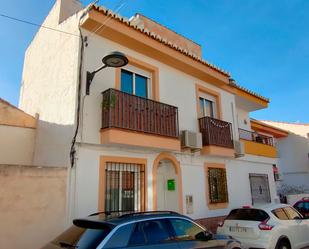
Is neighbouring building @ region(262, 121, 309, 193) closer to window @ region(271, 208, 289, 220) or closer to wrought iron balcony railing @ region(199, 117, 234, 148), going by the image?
wrought iron balcony railing @ region(199, 117, 234, 148)

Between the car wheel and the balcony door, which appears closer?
the car wheel

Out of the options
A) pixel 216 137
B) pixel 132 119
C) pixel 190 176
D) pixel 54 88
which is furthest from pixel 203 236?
pixel 54 88

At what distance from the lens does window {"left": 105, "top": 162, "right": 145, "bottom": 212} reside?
26.7 feet

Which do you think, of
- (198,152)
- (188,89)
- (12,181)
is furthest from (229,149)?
(12,181)

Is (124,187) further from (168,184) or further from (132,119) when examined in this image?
(168,184)

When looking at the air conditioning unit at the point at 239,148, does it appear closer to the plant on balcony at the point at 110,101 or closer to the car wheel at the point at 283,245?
the car wheel at the point at 283,245

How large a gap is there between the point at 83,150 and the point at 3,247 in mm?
2828

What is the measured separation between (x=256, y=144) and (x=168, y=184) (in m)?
6.47

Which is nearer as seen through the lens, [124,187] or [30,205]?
[30,205]

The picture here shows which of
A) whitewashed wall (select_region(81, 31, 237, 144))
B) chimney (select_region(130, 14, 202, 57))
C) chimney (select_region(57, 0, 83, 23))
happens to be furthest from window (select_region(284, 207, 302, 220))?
chimney (select_region(57, 0, 83, 23))

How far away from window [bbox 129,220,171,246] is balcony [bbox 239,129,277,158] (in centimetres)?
991

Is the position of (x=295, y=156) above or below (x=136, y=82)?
below

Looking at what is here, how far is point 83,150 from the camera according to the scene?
7605 millimetres

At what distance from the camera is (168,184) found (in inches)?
406
